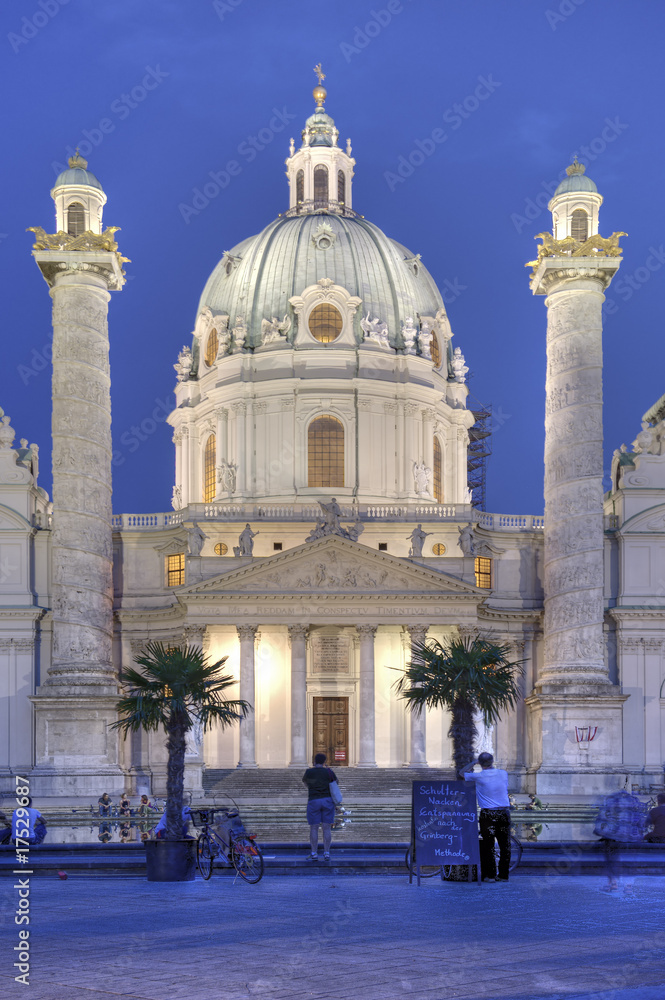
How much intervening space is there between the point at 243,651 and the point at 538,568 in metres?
14.6

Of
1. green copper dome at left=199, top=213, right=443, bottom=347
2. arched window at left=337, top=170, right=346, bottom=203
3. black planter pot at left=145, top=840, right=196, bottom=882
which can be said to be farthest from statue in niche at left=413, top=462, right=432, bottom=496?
black planter pot at left=145, top=840, right=196, bottom=882

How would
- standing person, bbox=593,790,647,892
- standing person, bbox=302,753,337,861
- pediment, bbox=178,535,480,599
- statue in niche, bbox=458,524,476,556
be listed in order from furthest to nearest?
statue in niche, bbox=458,524,476,556, pediment, bbox=178,535,480,599, standing person, bbox=302,753,337,861, standing person, bbox=593,790,647,892

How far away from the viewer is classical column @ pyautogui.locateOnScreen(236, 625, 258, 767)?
61138 mm

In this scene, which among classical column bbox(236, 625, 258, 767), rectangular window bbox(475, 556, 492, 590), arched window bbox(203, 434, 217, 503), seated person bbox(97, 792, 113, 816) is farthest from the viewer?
arched window bbox(203, 434, 217, 503)

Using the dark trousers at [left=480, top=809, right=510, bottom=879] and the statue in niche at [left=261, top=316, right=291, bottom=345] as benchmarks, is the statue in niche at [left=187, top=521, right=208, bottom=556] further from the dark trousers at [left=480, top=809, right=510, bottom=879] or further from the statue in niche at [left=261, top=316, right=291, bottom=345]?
the dark trousers at [left=480, top=809, right=510, bottom=879]

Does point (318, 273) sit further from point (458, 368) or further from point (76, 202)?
point (76, 202)

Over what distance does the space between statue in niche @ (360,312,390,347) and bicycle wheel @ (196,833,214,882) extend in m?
50.8

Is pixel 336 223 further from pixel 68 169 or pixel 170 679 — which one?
pixel 170 679

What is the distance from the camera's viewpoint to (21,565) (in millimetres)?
63406

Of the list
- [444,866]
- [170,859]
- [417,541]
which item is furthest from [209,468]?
[444,866]

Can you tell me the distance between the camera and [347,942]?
1588 centimetres

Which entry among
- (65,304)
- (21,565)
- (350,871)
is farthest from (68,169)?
(350,871)

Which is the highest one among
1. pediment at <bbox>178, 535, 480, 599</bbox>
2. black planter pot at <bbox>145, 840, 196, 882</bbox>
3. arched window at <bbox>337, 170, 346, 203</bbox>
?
arched window at <bbox>337, 170, 346, 203</bbox>

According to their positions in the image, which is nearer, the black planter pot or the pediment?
the black planter pot
